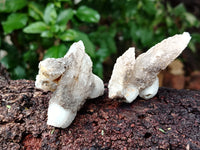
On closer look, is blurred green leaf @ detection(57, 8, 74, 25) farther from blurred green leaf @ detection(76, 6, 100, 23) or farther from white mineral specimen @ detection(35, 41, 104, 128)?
white mineral specimen @ detection(35, 41, 104, 128)

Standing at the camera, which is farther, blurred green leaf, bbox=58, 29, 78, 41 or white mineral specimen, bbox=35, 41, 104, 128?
blurred green leaf, bbox=58, 29, 78, 41

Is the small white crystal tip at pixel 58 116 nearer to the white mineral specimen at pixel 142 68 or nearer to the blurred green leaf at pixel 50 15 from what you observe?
the white mineral specimen at pixel 142 68

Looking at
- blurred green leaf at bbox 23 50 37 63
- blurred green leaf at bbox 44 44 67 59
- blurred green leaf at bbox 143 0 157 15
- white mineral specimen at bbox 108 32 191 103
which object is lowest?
blurred green leaf at bbox 23 50 37 63

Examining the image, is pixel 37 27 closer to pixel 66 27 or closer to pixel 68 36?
pixel 68 36

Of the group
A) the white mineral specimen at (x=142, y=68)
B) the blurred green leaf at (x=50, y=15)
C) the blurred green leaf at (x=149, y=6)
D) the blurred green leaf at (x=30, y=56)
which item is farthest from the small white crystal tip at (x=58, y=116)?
the blurred green leaf at (x=149, y=6)

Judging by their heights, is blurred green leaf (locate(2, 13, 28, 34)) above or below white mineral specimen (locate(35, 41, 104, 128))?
above

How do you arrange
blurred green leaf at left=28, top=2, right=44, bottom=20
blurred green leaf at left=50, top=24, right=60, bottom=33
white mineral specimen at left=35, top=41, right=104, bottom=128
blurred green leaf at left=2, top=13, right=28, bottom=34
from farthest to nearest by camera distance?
blurred green leaf at left=28, top=2, right=44, bottom=20 < blurred green leaf at left=2, top=13, right=28, bottom=34 < blurred green leaf at left=50, top=24, right=60, bottom=33 < white mineral specimen at left=35, top=41, right=104, bottom=128

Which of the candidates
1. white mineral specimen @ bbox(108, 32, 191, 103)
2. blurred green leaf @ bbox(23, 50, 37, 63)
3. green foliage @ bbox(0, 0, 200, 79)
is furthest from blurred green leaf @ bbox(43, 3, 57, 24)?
white mineral specimen @ bbox(108, 32, 191, 103)
